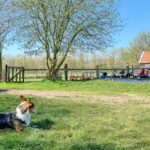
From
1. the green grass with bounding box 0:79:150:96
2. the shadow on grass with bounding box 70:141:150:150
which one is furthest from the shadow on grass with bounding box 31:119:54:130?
the green grass with bounding box 0:79:150:96

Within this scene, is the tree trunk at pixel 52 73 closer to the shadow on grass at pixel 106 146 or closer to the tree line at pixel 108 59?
the shadow on grass at pixel 106 146

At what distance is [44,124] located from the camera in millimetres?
4137

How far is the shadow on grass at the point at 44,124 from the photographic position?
396 centimetres

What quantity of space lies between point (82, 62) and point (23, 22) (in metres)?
30.1

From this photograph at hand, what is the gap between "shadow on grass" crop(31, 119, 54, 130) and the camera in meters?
3.96

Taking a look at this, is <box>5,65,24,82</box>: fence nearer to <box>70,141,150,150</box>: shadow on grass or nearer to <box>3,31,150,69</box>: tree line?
<box>70,141,150,150</box>: shadow on grass

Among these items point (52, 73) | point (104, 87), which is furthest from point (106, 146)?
point (52, 73)

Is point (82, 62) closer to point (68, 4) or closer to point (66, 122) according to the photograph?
point (68, 4)

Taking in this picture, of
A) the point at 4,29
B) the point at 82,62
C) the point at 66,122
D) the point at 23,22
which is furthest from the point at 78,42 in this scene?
the point at 82,62

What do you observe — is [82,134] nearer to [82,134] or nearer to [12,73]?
[82,134]

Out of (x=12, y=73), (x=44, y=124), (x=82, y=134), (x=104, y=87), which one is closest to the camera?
(x=82, y=134)

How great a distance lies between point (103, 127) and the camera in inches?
153

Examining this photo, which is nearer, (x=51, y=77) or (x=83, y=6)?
(x=83, y=6)

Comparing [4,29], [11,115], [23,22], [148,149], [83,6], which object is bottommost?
[148,149]
